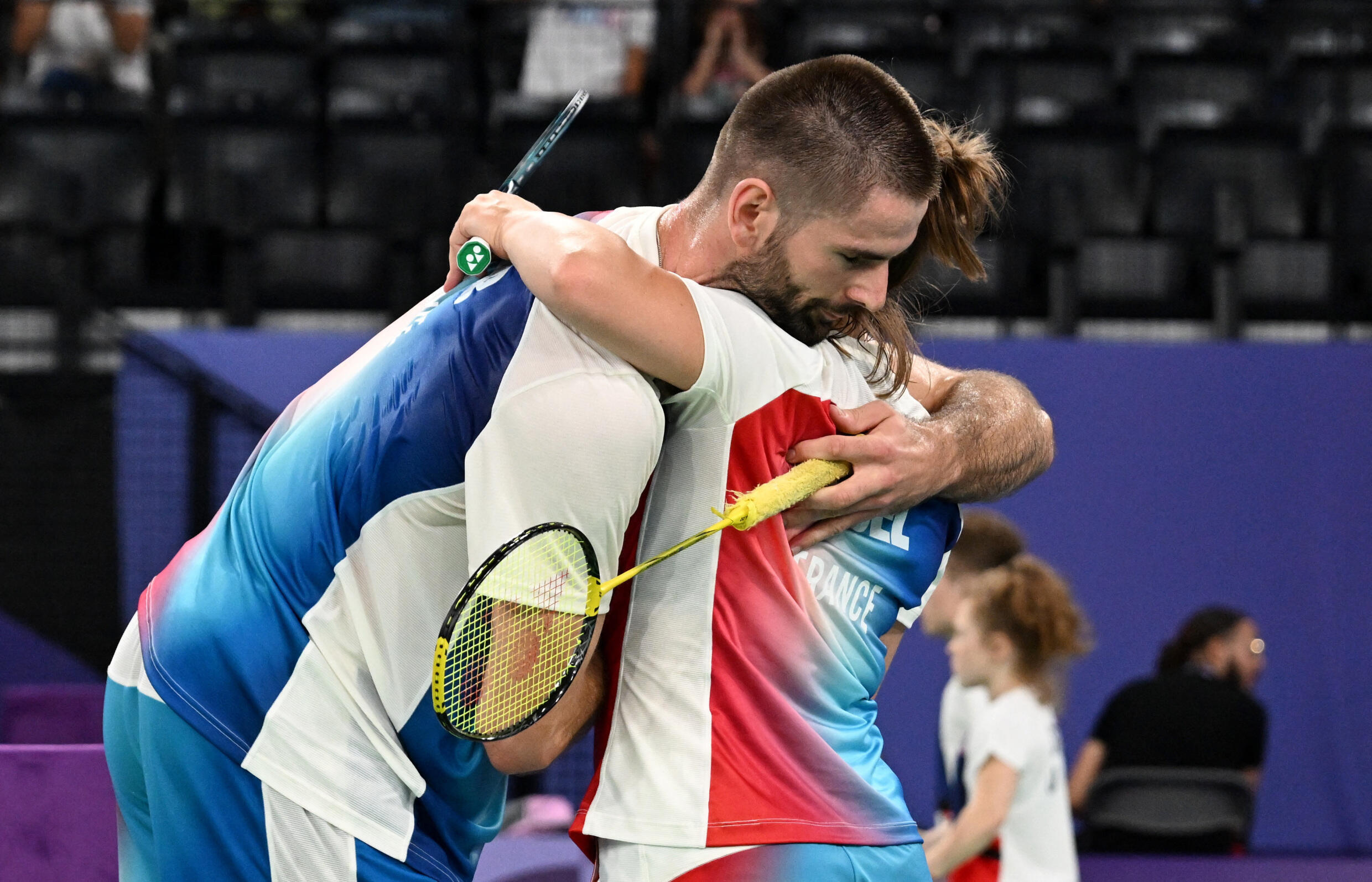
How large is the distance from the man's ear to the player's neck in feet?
0.06

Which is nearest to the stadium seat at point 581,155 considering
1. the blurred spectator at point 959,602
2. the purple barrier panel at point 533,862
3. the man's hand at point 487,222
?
the blurred spectator at point 959,602

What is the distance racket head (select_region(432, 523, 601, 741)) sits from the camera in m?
1.68

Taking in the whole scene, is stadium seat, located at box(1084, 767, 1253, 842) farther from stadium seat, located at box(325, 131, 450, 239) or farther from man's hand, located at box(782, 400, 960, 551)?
stadium seat, located at box(325, 131, 450, 239)

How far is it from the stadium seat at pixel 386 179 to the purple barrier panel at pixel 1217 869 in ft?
12.8

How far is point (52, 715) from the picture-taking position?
14.5ft

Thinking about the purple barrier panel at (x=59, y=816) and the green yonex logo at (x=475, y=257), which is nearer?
the green yonex logo at (x=475, y=257)

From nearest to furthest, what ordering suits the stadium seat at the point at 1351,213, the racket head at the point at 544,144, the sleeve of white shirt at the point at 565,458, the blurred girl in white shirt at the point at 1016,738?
the sleeve of white shirt at the point at 565,458, the racket head at the point at 544,144, the blurred girl in white shirt at the point at 1016,738, the stadium seat at the point at 1351,213

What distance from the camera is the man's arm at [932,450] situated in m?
1.92

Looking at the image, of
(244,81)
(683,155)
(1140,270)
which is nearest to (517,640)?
(683,155)

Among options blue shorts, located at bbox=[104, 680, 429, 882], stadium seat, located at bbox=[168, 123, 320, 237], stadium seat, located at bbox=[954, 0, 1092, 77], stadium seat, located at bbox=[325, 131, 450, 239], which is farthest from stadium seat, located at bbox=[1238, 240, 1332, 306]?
blue shorts, located at bbox=[104, 680, 429, 882]

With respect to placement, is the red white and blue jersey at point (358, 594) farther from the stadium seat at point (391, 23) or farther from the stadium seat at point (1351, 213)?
the stadium seat at point (391, 23)

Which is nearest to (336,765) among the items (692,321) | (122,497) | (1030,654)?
(692,321)

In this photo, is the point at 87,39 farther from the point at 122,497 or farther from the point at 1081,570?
the point at 1081,570

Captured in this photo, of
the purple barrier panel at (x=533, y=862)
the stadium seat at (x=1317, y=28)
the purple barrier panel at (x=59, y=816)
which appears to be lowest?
the purple barrier panel at (x=533, y=862)
